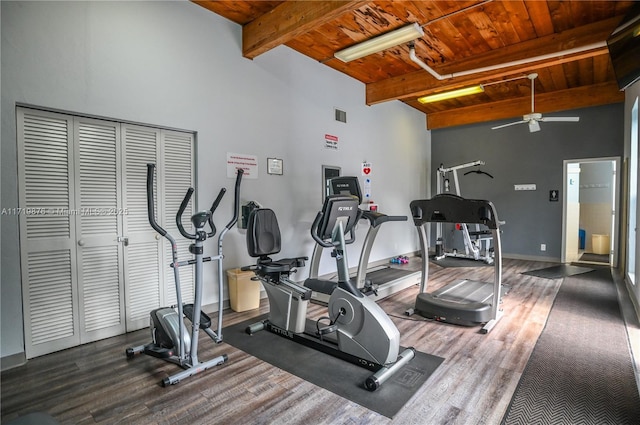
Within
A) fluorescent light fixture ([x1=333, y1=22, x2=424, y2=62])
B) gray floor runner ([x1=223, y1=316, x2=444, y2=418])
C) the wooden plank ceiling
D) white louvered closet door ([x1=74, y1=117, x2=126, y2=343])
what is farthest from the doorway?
white louvered closet door ([x1=74, y1=117, x2=126, y2=343])

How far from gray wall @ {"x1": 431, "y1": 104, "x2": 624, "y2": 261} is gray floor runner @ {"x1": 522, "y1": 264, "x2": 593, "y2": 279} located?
600mm

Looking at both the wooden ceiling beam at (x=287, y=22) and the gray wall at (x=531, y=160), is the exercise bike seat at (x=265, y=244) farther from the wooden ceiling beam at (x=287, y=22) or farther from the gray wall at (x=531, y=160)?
the gray wall at (x=531, y=160)

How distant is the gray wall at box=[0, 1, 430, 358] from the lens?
263cm

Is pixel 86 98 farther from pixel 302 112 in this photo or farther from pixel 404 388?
pixel 404 388

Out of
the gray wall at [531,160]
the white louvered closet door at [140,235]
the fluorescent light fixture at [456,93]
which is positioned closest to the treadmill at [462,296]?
the white louvered closet door at [140,235]

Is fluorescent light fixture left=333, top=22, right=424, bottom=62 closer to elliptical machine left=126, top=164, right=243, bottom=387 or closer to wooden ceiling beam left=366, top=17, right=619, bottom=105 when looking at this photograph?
wooden ceiling beam left=366, top=17, right=619, bottom=105

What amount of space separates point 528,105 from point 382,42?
4389 millimetres

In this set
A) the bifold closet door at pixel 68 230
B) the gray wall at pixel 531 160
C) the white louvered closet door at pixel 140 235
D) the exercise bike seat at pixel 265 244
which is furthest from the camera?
the gray wall at pixel 531 160

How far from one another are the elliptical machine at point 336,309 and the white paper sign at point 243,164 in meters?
1.00

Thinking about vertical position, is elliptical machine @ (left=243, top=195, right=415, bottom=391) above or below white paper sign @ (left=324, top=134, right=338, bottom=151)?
below

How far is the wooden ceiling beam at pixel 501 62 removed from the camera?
4098 millimetres

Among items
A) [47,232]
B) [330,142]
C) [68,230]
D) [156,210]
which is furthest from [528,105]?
[47,232]

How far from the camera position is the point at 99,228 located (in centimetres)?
313

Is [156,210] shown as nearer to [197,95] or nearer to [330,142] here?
[197,95]
